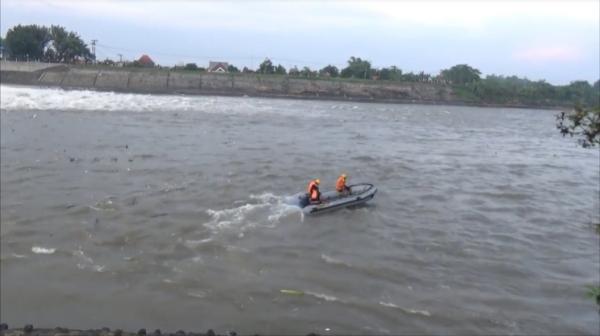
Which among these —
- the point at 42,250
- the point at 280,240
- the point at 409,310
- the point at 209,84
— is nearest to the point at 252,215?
the point at 280,240

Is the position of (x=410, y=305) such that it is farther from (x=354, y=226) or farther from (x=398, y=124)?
(x=398, y=124)

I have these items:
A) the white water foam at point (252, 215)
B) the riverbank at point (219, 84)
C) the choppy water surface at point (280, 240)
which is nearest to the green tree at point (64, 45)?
the riverbank at point (219, 84)

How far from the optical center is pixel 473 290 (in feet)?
41.8

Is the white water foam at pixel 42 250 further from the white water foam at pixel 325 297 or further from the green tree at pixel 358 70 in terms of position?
the green tree at pixel 358 70

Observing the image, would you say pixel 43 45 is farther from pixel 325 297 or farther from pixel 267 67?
pixel 325 297

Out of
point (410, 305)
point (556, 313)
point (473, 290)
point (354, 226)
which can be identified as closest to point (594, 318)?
point (556, 313)

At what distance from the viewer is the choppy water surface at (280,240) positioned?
437 inches

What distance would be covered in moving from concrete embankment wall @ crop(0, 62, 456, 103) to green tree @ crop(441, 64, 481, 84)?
43.8 feet

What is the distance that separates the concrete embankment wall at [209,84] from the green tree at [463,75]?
13.4m

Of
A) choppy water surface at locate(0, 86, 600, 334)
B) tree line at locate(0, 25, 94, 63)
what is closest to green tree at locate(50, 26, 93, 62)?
tree line at locate(0, 25, 94, 63)

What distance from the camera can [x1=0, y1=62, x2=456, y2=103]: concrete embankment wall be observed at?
73.9 metres

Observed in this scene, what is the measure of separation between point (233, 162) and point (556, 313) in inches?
667

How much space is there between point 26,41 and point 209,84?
31642mm

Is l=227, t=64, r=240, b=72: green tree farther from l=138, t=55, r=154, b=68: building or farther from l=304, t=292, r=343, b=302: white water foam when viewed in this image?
l=304, t=292, r=343, b=302: white water foam
